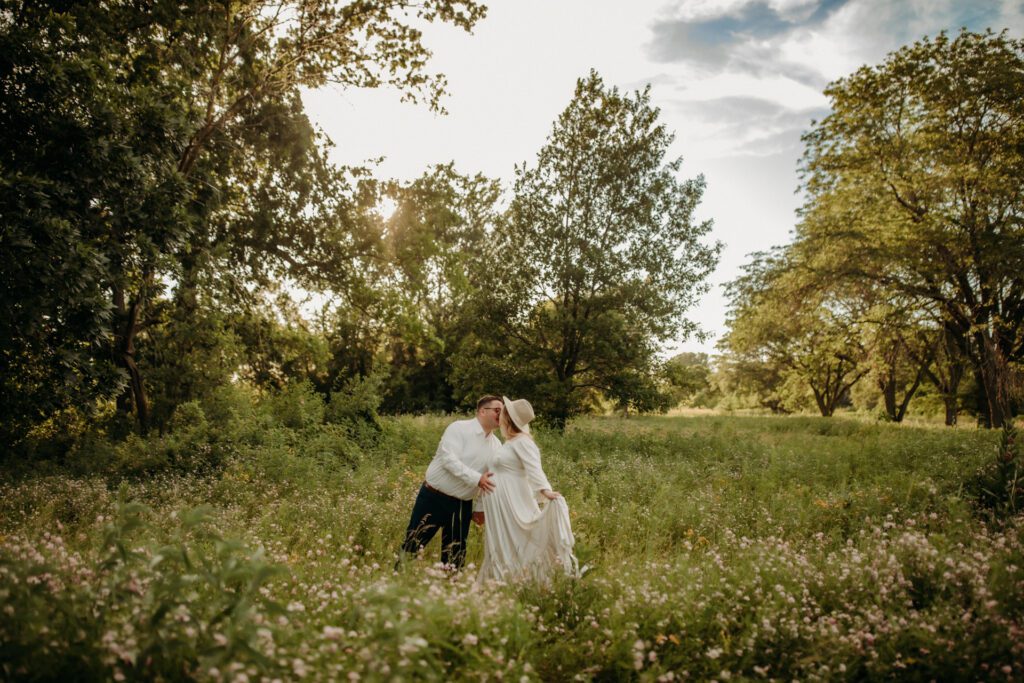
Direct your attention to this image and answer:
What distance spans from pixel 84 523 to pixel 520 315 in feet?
38.9

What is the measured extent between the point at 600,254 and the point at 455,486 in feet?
35.5

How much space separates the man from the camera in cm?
529

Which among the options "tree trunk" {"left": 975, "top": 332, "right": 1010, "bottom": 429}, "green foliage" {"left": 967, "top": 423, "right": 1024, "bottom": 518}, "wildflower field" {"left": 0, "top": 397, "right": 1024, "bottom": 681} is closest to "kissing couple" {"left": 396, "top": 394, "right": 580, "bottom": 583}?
"wildflower field" {"left": 0, "top": 397, "right": 1024, "bottom": 681}

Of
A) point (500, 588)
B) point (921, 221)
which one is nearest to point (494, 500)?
point (500, 588)

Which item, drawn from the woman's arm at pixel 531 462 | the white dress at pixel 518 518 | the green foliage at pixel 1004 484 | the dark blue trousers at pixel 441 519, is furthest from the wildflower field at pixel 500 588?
the woman's arm at pixel 531 462

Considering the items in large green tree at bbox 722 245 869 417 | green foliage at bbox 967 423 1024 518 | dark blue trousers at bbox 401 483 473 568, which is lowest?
dark blue trousers at bbox 401 483 473 568

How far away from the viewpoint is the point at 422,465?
35.0 ft

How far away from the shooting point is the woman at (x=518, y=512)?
4918mm

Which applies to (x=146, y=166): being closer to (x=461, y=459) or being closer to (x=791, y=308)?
(x=461, y=459)

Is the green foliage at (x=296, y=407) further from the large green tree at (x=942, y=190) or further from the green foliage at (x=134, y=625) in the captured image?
the large green tree at (x=942, y=190)

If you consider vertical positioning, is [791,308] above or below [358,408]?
above

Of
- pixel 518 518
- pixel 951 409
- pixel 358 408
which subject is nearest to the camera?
pixel 518 518

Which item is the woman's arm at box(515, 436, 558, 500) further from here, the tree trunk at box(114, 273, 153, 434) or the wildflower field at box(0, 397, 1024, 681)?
the tree trunk at box(114, 273, 153, 434)

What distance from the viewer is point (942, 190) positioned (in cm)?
1543
